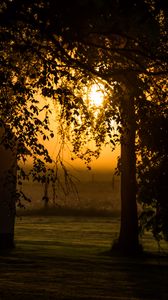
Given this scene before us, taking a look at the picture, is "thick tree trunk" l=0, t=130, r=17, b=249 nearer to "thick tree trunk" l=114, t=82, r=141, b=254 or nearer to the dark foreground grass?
the dark foreground grass

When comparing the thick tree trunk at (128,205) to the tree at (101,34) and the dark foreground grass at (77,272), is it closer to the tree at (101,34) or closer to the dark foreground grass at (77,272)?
the dark foreground grass at (77,272)

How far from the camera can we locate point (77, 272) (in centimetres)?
2011

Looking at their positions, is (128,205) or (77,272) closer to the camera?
(77,272)

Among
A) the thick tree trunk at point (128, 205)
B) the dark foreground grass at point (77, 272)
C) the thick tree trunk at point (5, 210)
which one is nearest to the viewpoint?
the dark foreground grass at point (77, 272)

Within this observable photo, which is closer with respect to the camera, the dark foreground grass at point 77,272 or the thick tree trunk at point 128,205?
the dark foreground grass at point 77,272

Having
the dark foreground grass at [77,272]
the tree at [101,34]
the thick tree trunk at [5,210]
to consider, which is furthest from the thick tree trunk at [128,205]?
the tree at [101,34]

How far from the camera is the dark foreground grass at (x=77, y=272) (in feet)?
52.1

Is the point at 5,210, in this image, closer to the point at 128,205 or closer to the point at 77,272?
the point at 128,205

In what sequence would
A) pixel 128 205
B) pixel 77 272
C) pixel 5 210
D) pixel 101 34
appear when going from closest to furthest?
pixel 101 34
pixel 77 272
pixel 128 205
pixel 5 210

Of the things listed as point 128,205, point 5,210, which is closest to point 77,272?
point 128,205

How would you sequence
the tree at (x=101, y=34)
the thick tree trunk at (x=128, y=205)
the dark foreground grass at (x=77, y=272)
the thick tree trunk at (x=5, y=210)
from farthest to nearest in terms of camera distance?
the thick tree trunk at (x=5, y=210) < the thick tree trunk at (x=128, y=205) < the dark foreground grass at (x=77, y=272) < the tree at (x=101, y=34)

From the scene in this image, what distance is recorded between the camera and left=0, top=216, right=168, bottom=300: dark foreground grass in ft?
52.1

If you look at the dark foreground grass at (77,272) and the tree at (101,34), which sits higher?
the tree at (101,34)

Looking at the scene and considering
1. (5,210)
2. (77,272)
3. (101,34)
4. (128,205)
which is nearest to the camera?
(101,34)
